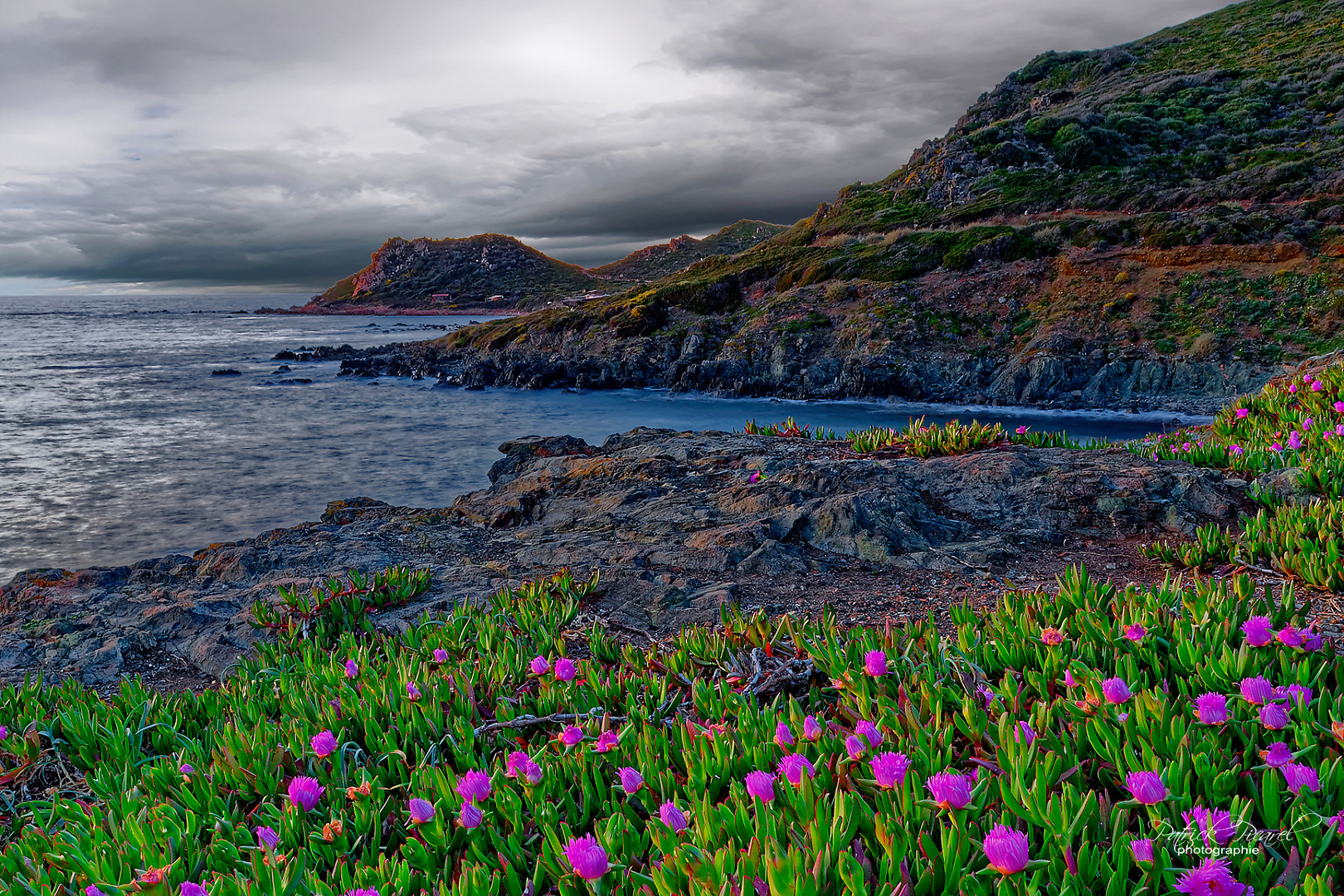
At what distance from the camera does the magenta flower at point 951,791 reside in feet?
5.41

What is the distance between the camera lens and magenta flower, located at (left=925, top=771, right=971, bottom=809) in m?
1.65

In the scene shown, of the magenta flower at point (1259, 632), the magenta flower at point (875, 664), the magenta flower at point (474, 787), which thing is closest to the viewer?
the magenta flower at point (474, 787)

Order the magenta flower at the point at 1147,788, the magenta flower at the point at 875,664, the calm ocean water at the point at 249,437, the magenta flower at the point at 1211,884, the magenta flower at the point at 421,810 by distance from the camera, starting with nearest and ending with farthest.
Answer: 1. the magenta flower at the point at 1211,884
2. the magenta flower at the point at 1147,788
3. the magenta flower at the point at 421,810
4. the magenta flower at the point at 875,664
5. the calm ocean water at the point at 249,437

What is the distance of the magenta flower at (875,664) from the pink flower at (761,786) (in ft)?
2.51

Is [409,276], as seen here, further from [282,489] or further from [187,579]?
[187,579]

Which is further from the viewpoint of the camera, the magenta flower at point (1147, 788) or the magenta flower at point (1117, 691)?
the magenta flower at point (1117, 691)

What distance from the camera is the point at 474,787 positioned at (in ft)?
6.41

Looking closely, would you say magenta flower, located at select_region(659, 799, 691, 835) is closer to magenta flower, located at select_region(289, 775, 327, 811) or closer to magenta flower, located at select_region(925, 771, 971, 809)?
magenta flower, located at select_region(925, 771, 971, 809)

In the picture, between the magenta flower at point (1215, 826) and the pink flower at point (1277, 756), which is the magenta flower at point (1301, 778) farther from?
the magenta flower at point (1215, 826)

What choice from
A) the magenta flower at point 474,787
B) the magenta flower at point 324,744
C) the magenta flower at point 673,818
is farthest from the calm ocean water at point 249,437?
the magenta flower at point 673,818

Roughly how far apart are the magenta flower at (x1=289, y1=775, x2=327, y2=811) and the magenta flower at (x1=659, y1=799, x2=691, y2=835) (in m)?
1.13

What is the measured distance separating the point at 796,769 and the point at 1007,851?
1.84ft

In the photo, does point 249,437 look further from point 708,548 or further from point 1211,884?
point 1211,884

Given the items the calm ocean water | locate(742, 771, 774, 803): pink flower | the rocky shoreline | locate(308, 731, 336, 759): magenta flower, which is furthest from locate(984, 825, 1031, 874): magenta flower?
the calm ocean water
